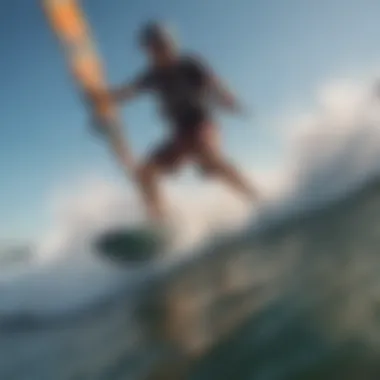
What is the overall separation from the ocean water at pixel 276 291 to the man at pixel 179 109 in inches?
4.0

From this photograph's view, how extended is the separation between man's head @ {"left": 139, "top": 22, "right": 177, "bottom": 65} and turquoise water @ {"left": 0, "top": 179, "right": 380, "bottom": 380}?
0.32 meters

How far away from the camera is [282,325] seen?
159 centimetres

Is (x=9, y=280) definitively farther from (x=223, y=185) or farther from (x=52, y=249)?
(x=223, y=185)

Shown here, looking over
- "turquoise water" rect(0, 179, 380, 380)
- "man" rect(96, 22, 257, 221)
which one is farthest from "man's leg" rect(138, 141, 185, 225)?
"turquoise water" rect(0, 179, 380, 380)

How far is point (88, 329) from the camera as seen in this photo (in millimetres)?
1732

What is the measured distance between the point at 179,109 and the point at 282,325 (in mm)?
385

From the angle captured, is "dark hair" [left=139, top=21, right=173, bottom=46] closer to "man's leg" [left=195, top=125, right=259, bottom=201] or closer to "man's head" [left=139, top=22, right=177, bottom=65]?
"man's head" [left=139, top=22, right=177, bottom=65]

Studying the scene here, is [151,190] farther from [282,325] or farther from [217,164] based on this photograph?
[282,325]

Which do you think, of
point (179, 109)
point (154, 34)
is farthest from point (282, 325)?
point (154, 34)

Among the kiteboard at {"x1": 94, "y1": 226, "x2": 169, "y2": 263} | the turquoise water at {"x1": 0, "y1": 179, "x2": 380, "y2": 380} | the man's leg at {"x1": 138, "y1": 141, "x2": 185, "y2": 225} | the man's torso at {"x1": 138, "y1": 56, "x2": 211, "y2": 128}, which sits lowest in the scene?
the turquoise water at {"x1": 0, "y1": 179, "x2": 380, "y2": 380}

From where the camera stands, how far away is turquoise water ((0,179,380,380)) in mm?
1532

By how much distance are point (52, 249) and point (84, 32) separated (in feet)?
1.19

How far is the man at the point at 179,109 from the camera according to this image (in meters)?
1.68

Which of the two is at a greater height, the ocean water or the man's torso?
the man's torso
